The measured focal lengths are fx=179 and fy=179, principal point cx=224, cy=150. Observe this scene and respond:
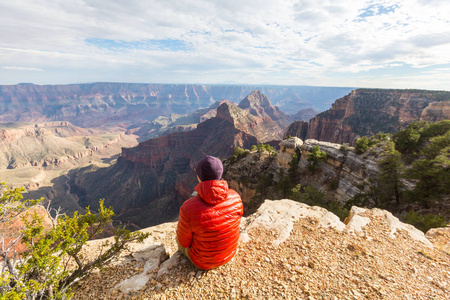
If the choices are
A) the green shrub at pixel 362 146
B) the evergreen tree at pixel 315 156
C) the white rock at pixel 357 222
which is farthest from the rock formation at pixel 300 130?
the white rock at pixel 357 222

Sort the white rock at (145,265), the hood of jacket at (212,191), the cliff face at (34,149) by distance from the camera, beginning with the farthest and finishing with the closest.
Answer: the cliff face at (34,149) < the white rock at (145,265) < the hood of jacket at (212,191)

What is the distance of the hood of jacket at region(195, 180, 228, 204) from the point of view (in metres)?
5.00

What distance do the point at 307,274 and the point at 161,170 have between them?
109 metres

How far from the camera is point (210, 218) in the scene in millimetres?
5105

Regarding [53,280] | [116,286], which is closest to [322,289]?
[116,286]

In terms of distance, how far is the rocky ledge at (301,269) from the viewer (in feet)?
17.7

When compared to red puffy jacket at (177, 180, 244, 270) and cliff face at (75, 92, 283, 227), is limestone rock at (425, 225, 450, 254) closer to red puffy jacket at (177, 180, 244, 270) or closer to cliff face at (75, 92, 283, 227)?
red puffy jacket at (177, 180, 244, 270)

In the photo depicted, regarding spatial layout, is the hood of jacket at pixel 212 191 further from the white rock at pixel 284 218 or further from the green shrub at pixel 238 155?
the green shrub at pixel 238 155

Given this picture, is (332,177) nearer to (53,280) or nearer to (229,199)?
(229,199)

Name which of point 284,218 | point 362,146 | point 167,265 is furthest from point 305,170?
point 167,265

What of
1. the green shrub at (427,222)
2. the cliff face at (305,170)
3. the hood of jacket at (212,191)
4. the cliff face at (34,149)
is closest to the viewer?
the hood of jacket at (212,191)

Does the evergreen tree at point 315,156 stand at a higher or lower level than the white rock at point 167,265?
lower

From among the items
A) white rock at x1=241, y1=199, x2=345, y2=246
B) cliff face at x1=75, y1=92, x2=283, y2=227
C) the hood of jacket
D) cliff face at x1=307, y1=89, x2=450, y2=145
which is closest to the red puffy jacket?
the hood of jacket

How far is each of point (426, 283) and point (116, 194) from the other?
103334 mm
